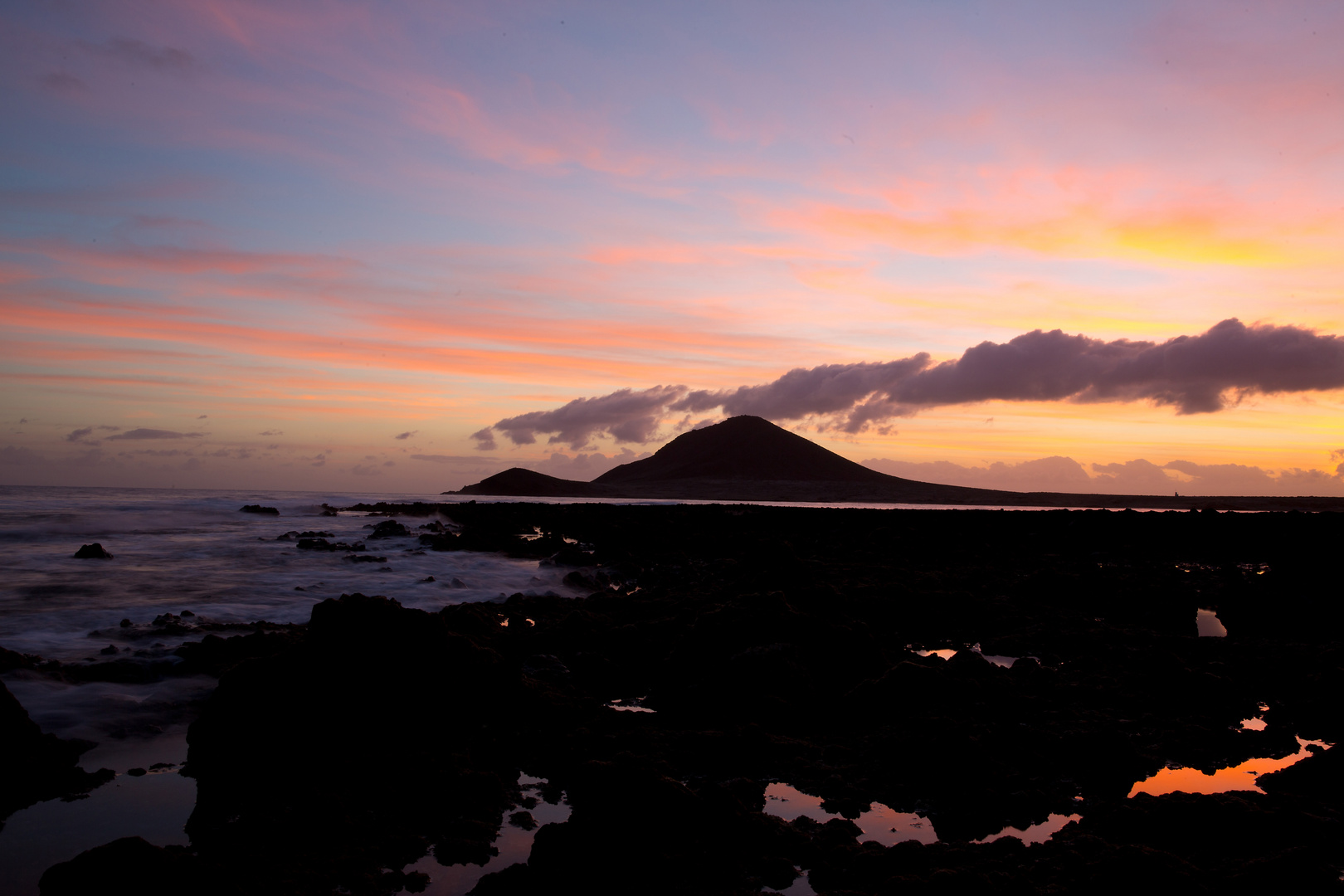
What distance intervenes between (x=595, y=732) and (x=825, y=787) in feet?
7.92

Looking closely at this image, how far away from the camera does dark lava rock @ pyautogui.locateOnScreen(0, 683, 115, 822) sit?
599cm

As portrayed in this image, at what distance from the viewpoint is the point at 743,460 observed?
159750mm

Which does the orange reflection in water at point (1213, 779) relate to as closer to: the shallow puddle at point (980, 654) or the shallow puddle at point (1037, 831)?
the shallow puddle at point (1037, 831)

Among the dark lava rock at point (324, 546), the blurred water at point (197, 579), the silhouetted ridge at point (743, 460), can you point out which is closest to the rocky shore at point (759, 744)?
the blurred water at point (197, 579)

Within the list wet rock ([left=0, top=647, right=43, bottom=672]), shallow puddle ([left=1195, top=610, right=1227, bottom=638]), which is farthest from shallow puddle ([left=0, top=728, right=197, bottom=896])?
shallow puddle ([left=1195, top=610, right=1227, bottom=638])

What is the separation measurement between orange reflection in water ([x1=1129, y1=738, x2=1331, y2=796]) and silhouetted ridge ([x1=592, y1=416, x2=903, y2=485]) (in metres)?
140

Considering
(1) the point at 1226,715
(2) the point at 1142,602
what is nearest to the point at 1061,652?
(1) the point at 1226,715

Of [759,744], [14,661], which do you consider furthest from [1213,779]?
[14,661]

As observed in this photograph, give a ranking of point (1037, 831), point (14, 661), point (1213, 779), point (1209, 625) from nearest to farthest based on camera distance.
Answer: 1. point (1037, 831)
2. point (1213, 779)
3. point (14, 661)
4. point (1209, 625)

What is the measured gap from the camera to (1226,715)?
26.7 ft

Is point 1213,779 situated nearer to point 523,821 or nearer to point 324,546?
point 523,821

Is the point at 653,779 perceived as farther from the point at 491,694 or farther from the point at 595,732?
→ the point at 491,694

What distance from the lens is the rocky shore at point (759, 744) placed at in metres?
4.77

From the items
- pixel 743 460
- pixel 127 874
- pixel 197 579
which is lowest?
pixel 197 579
